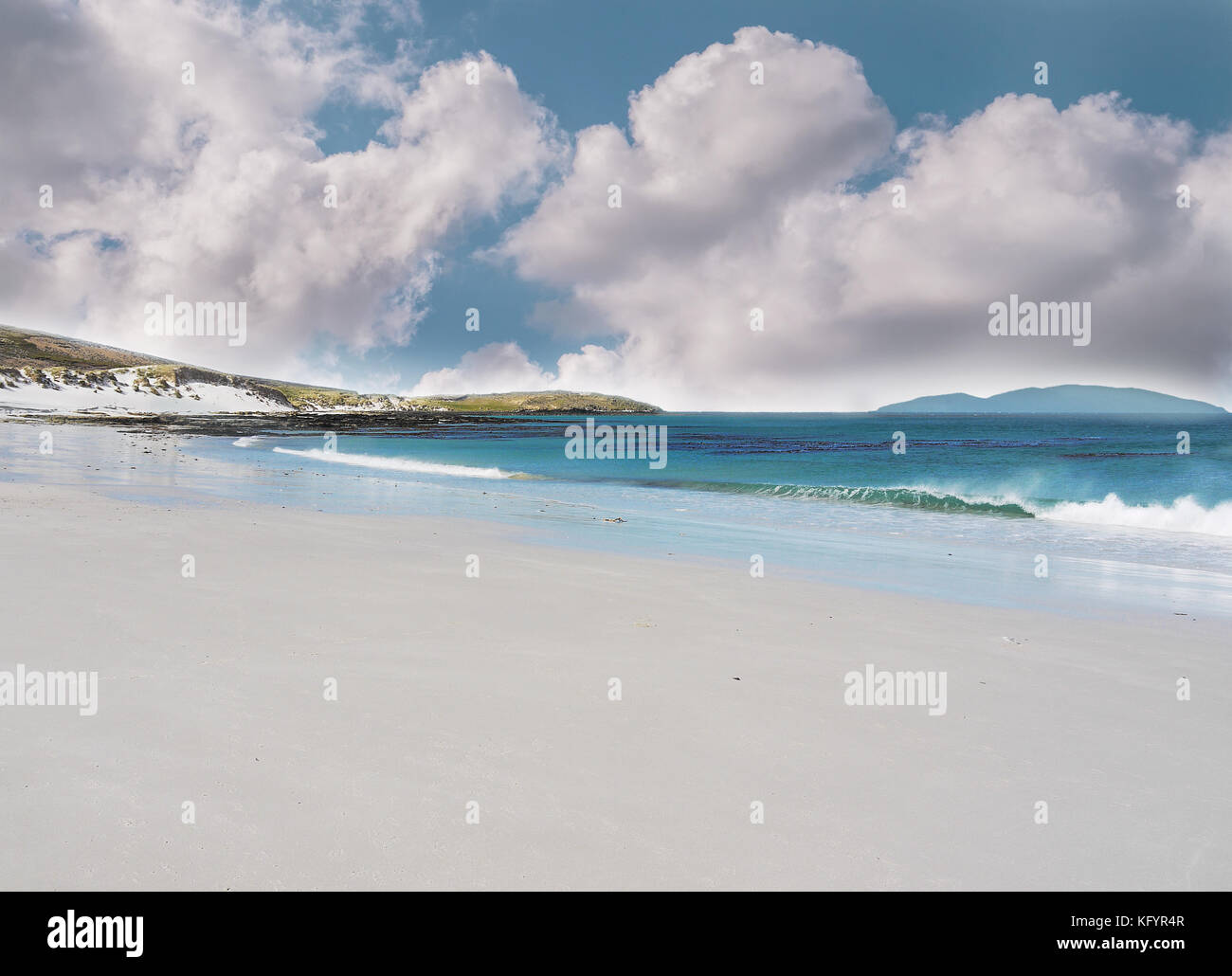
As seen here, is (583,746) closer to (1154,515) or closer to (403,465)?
(1154,515)

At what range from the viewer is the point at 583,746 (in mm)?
4742

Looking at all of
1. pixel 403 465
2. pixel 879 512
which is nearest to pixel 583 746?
pixel 879 512

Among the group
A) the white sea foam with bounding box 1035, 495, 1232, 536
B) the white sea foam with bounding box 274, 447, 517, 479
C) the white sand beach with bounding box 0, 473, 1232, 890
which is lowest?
the white sand beach with bounding box 0, 473, 1232, 890

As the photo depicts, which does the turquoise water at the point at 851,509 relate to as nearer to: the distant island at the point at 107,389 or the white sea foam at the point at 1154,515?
the white sea foam at the point at 1154,515

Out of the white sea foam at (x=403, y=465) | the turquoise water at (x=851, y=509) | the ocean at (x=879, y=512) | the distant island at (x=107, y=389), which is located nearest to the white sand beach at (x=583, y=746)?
the turquoise water at (x=851, y=509)

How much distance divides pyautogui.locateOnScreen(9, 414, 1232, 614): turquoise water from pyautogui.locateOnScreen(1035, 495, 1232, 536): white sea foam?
0.07 m

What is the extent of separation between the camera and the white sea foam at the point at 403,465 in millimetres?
38109

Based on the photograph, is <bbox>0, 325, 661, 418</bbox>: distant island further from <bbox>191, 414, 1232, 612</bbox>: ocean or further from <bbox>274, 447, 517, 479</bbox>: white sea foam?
<bbox>191, 414, 1232, 612</bbox>: ocean

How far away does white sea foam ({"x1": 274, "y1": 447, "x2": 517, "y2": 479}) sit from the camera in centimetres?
3811

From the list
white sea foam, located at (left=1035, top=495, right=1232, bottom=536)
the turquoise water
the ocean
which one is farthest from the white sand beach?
white sea foam, located at (left=1035, top=495, right=1232, bottom=536)

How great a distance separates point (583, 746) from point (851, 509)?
73.5 ft
